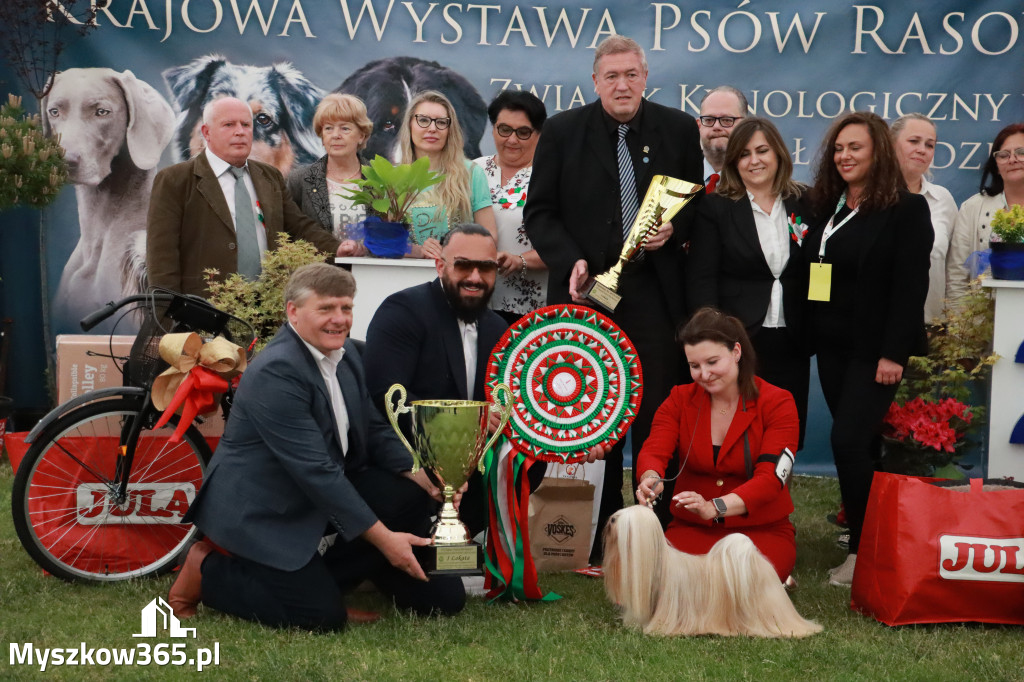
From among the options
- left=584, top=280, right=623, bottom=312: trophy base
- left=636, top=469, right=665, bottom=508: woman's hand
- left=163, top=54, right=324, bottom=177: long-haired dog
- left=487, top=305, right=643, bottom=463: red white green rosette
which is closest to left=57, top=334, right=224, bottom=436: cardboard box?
left=487, top=305, right=643, bottom=463: red white green rosette

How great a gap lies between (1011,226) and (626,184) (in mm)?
1542

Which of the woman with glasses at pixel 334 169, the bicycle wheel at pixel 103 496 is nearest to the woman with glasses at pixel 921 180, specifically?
the woman with glasses at pixel 334 169

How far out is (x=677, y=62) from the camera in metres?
6.19

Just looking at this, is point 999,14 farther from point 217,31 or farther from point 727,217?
point 217,31

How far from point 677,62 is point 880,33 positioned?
1136 mm

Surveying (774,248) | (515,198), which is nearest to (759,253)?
(774,248)

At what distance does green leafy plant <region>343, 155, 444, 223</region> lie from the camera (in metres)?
4.31

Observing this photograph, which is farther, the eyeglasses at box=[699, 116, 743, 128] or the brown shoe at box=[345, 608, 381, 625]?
the eyeglasses at box=[699, 116, 743, 128]

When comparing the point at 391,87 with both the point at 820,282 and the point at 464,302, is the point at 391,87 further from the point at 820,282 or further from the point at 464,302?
the point at 820,282

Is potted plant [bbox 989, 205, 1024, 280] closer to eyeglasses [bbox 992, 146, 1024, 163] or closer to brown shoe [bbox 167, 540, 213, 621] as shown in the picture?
eyeglasses [bbox 992, 146, 1024, 163]

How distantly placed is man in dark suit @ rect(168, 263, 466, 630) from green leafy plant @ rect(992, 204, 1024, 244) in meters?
2.53

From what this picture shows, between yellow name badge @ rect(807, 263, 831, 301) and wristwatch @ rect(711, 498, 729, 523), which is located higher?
yellow name badge @ rect(807, 263, 831, 301)

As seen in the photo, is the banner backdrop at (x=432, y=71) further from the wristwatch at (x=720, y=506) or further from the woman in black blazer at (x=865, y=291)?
the wristwatch at (x=720, y=506)

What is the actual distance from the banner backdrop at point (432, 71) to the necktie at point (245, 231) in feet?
4.40
